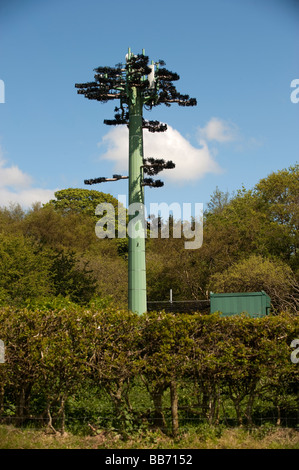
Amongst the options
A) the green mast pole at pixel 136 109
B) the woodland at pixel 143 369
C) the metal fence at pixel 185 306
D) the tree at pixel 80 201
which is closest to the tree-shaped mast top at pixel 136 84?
the green mast pole at pixel 136 109

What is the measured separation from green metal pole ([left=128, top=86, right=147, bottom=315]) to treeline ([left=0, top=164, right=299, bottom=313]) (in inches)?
242

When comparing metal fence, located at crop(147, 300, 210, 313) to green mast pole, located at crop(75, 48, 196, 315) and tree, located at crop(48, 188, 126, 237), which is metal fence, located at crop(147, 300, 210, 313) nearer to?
green mast pole, located at crop(75, 48, 196, 315)

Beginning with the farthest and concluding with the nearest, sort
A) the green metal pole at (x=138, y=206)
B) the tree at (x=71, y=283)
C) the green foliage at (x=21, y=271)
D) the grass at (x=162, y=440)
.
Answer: the tree at (x=71, y=283)
the green foliage at (x=21, y=271)
the green metal pole at (x=138, y=206)
the grass at (x=162, y=440)

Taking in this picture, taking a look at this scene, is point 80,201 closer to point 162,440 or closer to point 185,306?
point 185,306

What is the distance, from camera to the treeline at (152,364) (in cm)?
563

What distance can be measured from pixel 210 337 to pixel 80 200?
41.3 meters

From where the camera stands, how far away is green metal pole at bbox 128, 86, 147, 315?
10500 mm

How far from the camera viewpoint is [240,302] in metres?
14.6

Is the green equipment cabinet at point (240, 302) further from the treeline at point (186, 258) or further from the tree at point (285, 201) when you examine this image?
the tree at point (285, 201)

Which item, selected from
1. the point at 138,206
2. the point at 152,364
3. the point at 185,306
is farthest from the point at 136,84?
the point at 185,306

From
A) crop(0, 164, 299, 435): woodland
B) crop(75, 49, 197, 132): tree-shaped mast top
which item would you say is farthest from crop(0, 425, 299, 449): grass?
crop(75, 49, 197, 132): tree-shaped mast top

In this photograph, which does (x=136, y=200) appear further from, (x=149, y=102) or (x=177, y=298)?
(x=177, y=298)

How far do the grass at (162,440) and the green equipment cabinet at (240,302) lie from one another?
9.03m

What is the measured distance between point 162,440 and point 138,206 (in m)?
6.09
